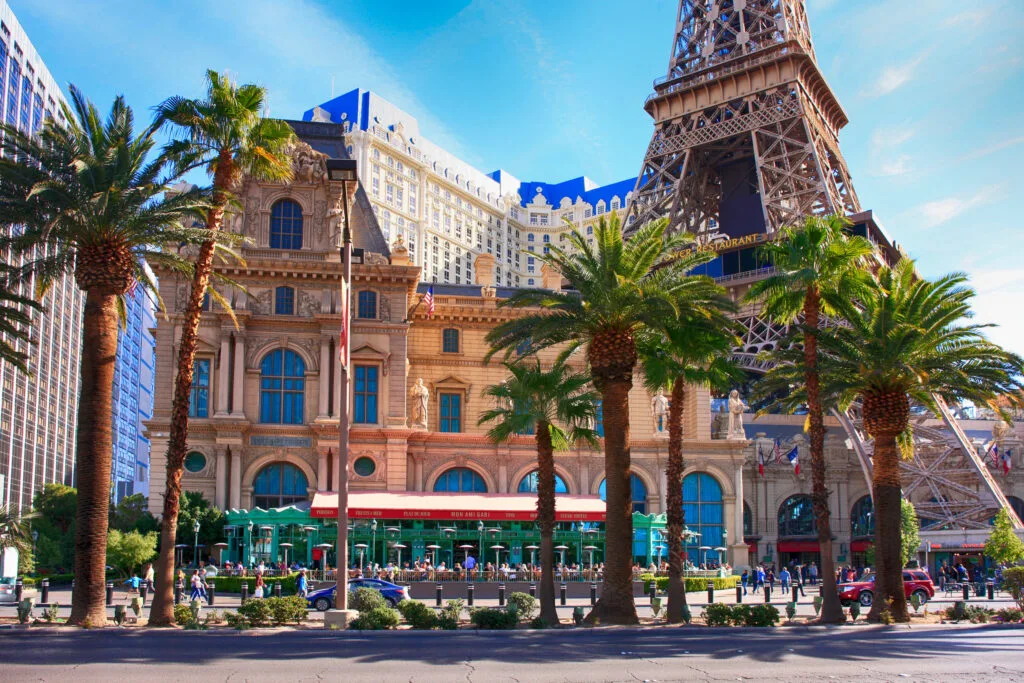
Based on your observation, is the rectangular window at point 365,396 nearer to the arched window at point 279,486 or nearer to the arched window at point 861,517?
the arched window at point 279,486

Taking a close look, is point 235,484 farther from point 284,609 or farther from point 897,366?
point 897,366

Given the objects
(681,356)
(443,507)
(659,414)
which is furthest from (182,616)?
(659,414)

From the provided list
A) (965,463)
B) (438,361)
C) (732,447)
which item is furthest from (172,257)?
(965,463)

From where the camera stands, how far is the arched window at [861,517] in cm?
6819

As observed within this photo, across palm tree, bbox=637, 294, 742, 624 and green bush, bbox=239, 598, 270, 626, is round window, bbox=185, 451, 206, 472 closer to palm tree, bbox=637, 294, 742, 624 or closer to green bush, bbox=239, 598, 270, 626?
green bush, bbox=239, 598, 270, 626

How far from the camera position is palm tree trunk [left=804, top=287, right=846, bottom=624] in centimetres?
2934

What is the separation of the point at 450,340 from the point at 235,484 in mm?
13613

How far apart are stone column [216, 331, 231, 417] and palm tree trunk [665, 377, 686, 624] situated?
981 inches

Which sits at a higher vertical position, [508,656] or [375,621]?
[375,621]

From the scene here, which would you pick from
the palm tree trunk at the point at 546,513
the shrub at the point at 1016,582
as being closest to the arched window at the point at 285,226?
the palm tree trunk at the point at 546,513

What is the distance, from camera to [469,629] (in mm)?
26078

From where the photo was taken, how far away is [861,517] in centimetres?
6894

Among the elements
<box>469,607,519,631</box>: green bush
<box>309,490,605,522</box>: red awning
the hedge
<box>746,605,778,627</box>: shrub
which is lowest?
the hedge

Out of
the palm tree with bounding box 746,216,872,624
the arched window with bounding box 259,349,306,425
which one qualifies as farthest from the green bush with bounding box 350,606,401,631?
the arched window with bounding box 259,349,306,425
